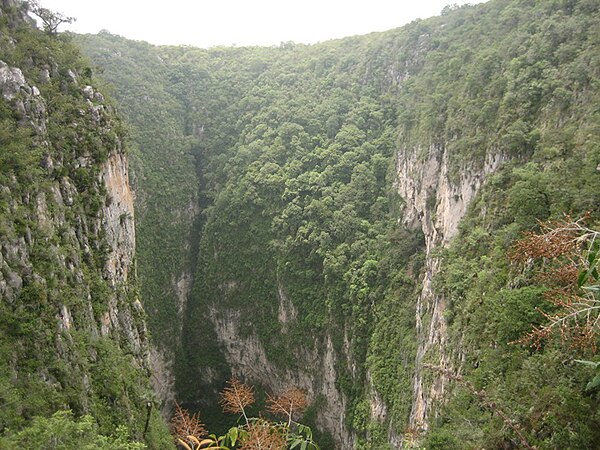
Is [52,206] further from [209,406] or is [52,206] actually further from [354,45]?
[354,45]

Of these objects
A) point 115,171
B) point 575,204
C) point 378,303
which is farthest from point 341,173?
point 575,204

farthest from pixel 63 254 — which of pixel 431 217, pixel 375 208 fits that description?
pixel 375 208

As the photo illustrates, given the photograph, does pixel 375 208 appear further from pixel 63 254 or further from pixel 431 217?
pixel 63 254

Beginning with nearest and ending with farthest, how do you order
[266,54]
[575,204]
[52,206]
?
[575,204]
[52,206]
[266,54]

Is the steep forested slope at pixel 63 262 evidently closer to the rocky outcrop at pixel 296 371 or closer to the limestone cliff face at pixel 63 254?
the limestone cliff face at pixel 63 254

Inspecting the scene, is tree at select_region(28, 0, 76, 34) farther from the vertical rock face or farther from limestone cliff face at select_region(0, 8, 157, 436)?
the vertical rock face

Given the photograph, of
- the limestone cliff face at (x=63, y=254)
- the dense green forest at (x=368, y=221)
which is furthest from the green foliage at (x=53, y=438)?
the limestone cliff face at (x=63, y=254)
